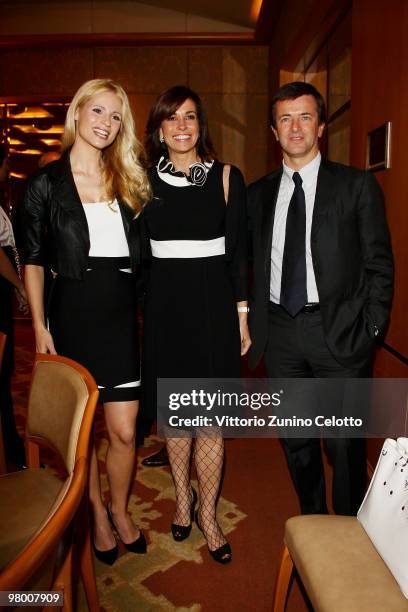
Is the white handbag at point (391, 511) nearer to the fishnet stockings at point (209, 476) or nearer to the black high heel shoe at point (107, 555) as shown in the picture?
the fishnet stockings at point (209, 476)

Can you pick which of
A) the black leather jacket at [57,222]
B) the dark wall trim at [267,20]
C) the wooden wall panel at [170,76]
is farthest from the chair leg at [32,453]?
the wooden wall panel at [170,76]

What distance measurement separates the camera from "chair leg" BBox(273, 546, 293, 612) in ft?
5.20

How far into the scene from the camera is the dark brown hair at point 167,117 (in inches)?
80.2

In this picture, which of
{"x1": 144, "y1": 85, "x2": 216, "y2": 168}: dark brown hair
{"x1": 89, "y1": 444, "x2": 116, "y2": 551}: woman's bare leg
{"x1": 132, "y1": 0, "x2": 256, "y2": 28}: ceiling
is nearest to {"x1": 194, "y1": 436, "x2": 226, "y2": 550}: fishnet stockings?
{"x1": 89, "y1": 444, "x2": 116, "y2": 551}: woman's bare leg

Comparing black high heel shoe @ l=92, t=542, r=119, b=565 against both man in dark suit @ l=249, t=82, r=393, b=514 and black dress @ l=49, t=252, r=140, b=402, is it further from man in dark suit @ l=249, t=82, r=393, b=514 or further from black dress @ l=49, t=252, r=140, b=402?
man in dark suit @ l=249, t=82, r=393, b=514

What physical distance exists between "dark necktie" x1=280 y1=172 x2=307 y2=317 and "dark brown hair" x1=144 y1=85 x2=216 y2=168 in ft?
1.38

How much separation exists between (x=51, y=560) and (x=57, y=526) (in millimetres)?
244

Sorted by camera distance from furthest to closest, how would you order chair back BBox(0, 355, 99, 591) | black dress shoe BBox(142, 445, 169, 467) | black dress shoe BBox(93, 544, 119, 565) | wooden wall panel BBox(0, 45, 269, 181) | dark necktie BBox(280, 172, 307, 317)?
1. wooden wall panel BBox(0, 45, 269, 181)
2. black dress shoe BBox(142, 445, 169, 467)
3. black dress shoe BBox(93, 544, 119, 565)
4. dark necktie BBox(280, 172, 307, 317)
5. chair back BBox(0, 355, 99, 591)

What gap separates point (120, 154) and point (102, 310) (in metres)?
0.63

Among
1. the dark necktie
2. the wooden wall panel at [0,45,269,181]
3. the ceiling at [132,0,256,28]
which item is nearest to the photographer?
the dark necktie

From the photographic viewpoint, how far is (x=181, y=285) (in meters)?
2.05

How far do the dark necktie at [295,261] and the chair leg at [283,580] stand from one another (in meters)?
0.88

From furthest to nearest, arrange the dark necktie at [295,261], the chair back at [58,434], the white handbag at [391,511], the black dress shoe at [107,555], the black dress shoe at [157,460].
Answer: the black dress shoe at [157,460] < the black dress shoe at [107,555] < the dark necktie at [295,261] < the white handbag at [391,511] < the chair back at [58,434]

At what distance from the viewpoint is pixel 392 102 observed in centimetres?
229
